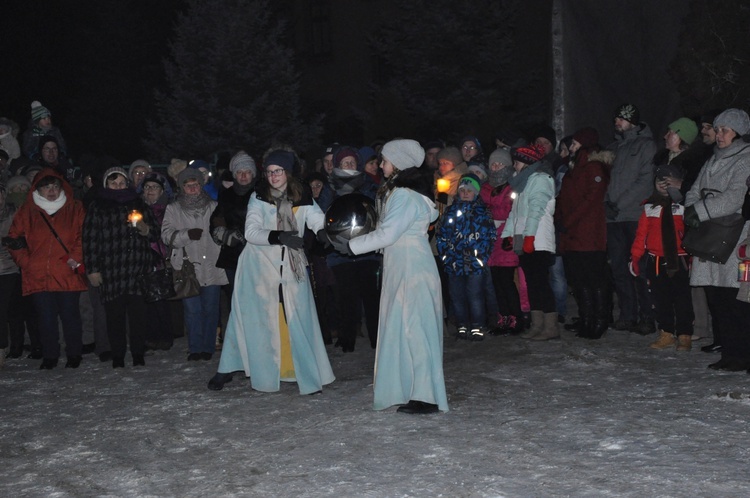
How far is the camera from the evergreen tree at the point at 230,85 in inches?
1280

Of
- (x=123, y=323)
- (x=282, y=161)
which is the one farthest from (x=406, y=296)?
(x=123, y=323)

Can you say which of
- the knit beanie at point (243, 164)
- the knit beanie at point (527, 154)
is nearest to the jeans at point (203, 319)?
the knit beanie at point (243, 164)

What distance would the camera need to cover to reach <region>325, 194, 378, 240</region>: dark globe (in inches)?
305

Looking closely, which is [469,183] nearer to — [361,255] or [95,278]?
[361,255]

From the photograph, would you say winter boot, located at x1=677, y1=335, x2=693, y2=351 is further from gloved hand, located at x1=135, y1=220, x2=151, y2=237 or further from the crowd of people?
gloved hand, located at x1=135, y1=220, x2=151, y2=237

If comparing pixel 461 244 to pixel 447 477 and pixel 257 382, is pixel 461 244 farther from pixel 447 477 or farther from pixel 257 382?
pixel 447 477

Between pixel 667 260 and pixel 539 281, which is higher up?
pixel 667 260

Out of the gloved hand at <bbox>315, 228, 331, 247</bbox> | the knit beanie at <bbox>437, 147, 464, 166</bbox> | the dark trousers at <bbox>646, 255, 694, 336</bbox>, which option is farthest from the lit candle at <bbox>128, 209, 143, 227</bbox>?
the dark trousers at <bbox>646, 255, 694, 336</bbox>

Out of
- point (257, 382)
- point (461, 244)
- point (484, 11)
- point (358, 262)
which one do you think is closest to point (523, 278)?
point (461, 244)

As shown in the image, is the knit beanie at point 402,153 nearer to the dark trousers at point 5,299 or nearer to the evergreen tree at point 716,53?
the dark trousers at point 5,299

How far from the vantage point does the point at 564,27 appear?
39.9 ft

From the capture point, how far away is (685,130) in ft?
34.2

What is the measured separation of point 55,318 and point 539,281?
5.16m

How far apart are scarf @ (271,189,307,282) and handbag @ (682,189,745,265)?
3464 millimetres
